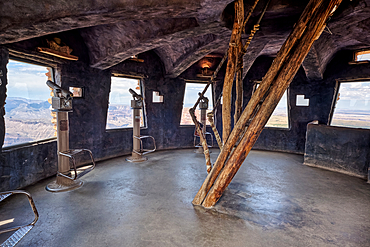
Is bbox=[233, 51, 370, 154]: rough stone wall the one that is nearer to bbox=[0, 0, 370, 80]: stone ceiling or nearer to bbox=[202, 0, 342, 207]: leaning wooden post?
bbox=[0, 0, 370, 80]: stone ceiling

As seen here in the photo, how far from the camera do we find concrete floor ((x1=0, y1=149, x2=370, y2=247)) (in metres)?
2.21

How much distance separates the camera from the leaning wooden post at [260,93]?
2.55 metres

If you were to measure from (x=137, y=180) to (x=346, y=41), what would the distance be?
19.8ft

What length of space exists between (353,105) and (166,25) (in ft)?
19.2

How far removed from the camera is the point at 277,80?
263cm

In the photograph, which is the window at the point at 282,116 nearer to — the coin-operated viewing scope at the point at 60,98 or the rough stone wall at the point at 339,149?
the rough stone wall at the point at 339,149

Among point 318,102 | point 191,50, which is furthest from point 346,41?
point 191,50

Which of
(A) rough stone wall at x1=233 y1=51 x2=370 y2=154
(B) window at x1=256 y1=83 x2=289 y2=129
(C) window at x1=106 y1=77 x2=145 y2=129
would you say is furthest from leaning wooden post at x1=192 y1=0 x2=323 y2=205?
(B) window at x1=256 y1=83 x2=289 y2=129

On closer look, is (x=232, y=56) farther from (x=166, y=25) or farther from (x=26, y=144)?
(x=26, y=144)

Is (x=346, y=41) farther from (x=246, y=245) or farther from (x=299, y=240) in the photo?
(x=246, y=245)

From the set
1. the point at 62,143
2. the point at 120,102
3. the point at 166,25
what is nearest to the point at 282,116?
the point at 166,25

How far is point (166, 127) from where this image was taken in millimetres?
6621

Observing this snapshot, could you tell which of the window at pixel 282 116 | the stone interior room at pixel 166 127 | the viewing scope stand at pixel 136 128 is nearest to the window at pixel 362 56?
the stone interior room at pixel 166 127

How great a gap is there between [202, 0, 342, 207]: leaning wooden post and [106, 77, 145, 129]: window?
12.8 feet
